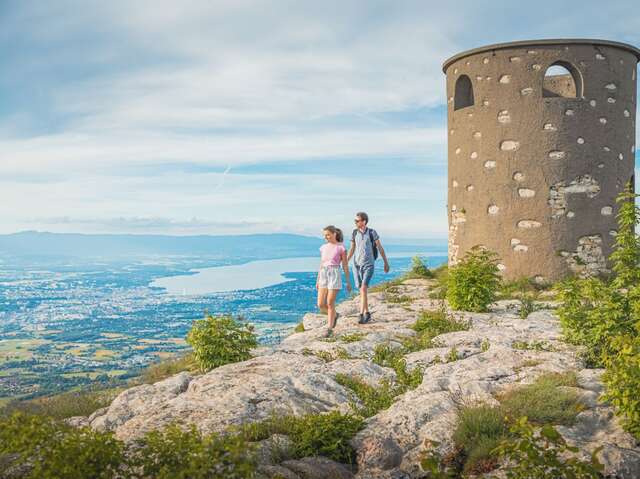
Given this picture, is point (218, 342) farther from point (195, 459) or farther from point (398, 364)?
point (195, 459)

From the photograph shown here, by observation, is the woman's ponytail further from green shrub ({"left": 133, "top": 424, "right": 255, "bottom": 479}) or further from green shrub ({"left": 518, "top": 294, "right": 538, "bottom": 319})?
green shrub ({"left": 133, "top": 424, "right": 255, "bottom": 479})

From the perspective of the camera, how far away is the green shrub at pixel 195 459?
12.9 feet

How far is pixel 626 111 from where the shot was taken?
51.9 ft

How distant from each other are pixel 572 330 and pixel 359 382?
3.57 metres

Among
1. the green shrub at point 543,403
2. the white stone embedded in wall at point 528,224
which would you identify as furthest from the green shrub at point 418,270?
the green shrub at point 543,403

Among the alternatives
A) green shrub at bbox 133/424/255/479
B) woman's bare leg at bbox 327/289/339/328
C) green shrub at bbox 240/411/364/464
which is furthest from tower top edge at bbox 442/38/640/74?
green shrub at bbox 133/424/255/479

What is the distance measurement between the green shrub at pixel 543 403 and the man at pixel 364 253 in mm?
5282

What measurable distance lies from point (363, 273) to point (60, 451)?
843 cm

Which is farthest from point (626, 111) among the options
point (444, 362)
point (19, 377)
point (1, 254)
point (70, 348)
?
point (1, 254)

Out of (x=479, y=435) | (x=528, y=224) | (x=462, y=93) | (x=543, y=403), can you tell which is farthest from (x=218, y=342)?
(x=462, y=93)

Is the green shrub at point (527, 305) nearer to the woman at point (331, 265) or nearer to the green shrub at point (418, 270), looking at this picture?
the woman at point (331, 265)

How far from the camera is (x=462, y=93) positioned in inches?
682

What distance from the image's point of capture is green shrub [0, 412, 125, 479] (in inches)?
161

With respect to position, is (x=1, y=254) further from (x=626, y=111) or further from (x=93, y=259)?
(x=626, y=111)
